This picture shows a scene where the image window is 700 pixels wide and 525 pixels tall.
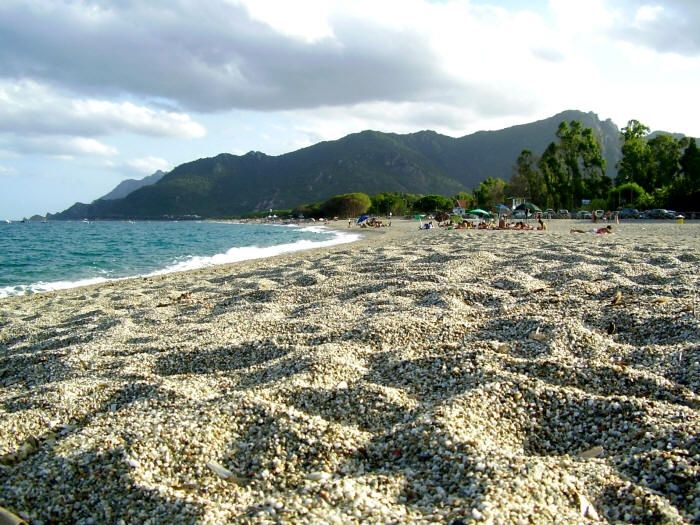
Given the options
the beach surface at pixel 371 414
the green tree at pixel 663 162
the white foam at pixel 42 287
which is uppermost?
the green tree at pixel 663 162

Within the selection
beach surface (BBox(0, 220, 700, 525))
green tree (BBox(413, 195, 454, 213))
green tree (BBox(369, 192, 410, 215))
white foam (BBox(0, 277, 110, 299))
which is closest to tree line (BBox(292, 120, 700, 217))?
green tree (BBox(413, 195, 454, 213))

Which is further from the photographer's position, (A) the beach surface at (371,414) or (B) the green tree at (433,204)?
(B) the green tree at (433,204)

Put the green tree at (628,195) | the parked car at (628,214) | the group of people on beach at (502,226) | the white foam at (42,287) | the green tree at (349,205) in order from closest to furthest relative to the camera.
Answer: the white foam at (42,287) < the group of people on beach at (502,226) < the parked car at (628,214) < the green tree at (628,195) < the green tree at (349,205)

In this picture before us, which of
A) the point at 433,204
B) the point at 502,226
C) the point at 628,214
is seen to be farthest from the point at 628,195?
the point at 433,204

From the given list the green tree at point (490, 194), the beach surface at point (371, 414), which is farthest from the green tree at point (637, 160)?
the beach surface at point (371, 414)

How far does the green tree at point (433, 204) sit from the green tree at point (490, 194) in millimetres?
10053

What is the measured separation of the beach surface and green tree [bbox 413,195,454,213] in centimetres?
10133

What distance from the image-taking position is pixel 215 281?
14.4 meters

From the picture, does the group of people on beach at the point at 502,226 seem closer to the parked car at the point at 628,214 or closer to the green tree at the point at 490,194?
the parked car at the point at 628,214

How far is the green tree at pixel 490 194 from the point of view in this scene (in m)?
92.2

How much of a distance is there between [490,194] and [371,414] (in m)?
A: 94.7

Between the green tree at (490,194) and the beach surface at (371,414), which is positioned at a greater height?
the green tree at (490,194)

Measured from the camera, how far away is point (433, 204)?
112 metres

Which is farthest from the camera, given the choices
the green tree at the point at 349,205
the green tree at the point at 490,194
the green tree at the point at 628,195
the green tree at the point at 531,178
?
the green tree at the point at 349,205
